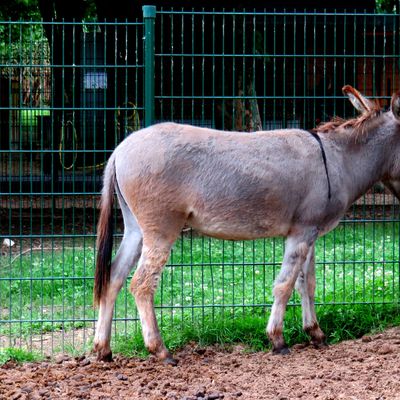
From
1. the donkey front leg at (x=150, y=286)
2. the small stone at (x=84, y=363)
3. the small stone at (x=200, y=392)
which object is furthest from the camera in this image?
the small stone at (x=84, y=363)

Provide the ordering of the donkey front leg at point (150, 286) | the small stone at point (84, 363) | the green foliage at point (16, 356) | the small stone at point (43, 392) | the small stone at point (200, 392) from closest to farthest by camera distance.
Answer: the small stone at point (200, 392) < the small stone at point (43, 392) < the donkey front leg at point (150, 286) < the small stone at point (84, 363) < the green foliage at point (16, 356)

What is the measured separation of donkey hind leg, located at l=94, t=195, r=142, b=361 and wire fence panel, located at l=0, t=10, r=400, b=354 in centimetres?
46

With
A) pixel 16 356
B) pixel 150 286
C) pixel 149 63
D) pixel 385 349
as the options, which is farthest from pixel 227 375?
pixel 149 63

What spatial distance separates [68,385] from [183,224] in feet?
4.94

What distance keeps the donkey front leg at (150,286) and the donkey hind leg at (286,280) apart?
82 centimetres

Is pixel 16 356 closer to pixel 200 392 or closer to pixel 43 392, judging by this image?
pixel 43 392

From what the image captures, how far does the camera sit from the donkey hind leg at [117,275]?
6.76m

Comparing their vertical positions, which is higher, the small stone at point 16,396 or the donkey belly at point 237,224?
the donkey belly at point 237,224

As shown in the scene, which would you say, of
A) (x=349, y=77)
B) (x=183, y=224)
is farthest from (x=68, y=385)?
(x=349, y=77)

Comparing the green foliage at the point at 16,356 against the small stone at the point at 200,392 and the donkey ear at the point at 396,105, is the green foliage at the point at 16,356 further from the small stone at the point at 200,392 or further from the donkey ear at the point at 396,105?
the donkey ear at the point at 396,105

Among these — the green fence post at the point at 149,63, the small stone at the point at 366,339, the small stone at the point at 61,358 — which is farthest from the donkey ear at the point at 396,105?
the small stone at the point at 61,358

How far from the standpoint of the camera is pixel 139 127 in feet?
28.5

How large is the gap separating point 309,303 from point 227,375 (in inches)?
47.4

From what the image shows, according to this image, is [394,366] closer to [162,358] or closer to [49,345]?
[162,358]
